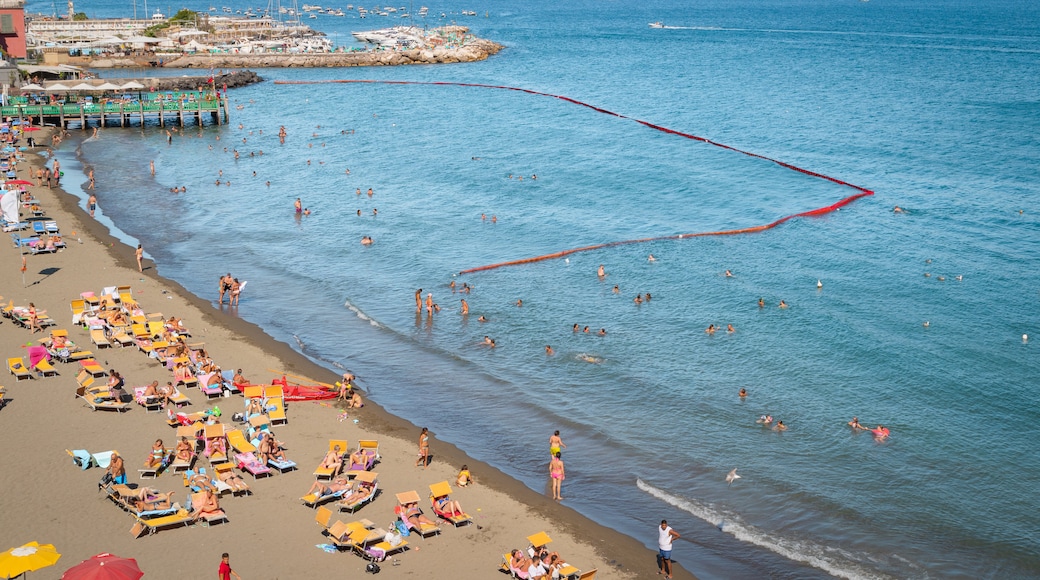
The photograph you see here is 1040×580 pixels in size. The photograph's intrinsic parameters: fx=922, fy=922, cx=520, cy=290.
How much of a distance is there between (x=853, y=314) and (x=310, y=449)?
2057 centimetres

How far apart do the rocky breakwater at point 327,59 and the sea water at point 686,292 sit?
101 ft

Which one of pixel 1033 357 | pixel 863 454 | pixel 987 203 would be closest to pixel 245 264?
pixel 863 454

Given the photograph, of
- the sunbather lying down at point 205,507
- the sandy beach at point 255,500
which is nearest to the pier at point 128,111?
the sandy beach at point 255,500

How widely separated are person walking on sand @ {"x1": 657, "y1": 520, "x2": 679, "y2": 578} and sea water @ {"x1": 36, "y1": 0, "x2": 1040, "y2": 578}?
31.3 inches

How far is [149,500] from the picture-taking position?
734 inches

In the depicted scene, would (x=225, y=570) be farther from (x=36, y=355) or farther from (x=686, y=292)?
(x=686, y=292)

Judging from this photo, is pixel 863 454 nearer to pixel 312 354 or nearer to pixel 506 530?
pixel 506 530

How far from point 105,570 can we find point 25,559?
1427mm

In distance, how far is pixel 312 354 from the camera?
29.5 metres

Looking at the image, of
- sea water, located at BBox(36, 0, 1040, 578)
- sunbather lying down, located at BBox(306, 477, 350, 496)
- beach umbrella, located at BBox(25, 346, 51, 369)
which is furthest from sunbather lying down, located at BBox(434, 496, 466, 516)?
beach umbrella, located at BBox(25, 346, 51, 369)

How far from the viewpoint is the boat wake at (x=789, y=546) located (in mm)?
18812

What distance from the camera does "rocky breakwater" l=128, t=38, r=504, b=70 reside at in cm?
10794

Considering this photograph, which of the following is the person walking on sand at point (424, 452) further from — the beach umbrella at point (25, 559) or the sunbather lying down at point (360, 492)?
the beach umbrella at point (25, 559)

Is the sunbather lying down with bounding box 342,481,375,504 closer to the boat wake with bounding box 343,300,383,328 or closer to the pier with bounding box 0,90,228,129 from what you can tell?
the boat wake with bounding box 343,300,383,328
